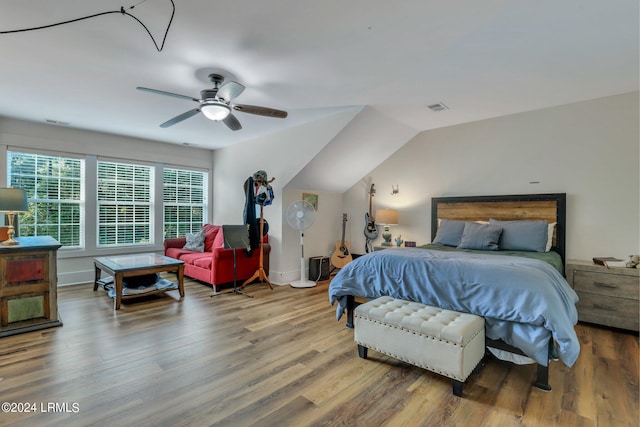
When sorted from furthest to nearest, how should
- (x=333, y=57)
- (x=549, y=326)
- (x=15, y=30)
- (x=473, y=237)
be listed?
(x=473, y=237) → (x=333, y=57) → (x=15, y=30) → (x=549, y=326)

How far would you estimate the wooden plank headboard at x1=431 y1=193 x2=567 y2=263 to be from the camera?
11.8 feet

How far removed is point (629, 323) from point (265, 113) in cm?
403

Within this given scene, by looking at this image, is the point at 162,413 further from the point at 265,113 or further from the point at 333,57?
the point at 333,57

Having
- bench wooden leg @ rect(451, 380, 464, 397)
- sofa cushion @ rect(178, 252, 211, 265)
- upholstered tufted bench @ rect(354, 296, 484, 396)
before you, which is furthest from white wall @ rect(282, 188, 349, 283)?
bench wooden leg @ rect(451, 380, 464, 397)

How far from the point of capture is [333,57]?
8.05ft

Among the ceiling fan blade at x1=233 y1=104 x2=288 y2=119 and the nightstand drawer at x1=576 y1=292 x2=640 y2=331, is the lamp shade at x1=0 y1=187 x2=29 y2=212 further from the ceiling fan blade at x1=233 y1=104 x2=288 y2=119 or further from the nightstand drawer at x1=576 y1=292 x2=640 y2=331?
the nightstand drawer at x1=576 y1=292 x2=640 y2=331

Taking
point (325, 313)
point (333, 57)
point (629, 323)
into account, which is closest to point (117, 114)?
point (333, 57)

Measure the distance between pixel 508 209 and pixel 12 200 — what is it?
5.47m

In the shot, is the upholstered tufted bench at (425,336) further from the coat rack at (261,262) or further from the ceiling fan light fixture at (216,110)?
the coat rack at (261,262)

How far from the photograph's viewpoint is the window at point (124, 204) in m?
5.04

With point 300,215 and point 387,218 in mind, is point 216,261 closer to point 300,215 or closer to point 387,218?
point 300,215

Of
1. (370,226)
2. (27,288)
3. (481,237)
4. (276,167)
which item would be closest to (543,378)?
(481,237)

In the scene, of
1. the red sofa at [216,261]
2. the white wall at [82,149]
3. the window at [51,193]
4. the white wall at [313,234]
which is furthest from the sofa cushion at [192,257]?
the window at [51,193]

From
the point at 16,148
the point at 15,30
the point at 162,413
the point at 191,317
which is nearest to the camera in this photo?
the point at 162,413
